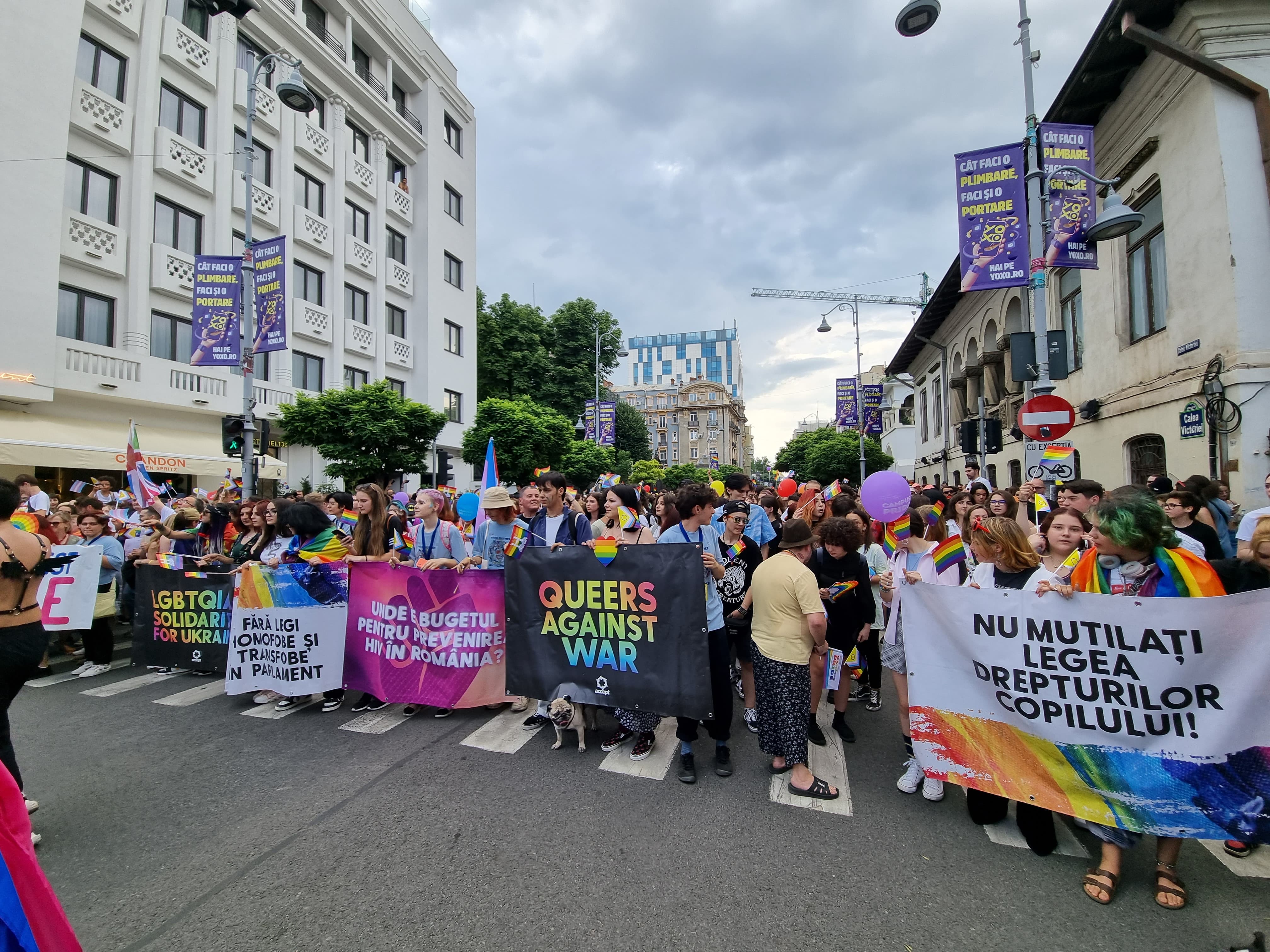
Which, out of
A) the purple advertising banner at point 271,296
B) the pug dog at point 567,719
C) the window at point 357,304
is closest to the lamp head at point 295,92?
the purple advertising banner at point 271,296

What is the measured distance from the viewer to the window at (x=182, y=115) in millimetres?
17750

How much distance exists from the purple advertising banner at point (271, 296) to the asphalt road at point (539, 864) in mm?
9900

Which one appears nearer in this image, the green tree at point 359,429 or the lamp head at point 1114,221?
the lamp head at point 1114,221

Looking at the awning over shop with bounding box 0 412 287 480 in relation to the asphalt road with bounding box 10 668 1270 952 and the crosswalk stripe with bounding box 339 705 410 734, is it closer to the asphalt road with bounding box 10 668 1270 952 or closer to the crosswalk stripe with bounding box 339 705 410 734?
the crosswalk stripe with bounding box 339 705 410 734

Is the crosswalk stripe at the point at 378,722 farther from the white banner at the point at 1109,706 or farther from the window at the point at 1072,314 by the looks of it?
the window at the point at 1072,314

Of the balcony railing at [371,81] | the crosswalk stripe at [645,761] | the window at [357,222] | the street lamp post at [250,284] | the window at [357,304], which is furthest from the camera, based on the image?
the balcony railing at [371,81]

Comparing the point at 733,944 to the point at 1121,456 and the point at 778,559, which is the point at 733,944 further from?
the point at 1121,456

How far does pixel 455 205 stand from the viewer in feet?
101

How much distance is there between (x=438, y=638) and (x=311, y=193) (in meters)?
24.5

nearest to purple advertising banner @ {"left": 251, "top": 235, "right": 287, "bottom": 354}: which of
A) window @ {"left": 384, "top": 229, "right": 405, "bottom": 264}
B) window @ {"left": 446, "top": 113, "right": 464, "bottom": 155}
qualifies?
window @ {"left": 384, "top": 229, "right": 405, "bottom": 264}

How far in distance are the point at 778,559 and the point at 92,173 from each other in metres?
21.7

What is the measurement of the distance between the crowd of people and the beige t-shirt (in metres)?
0.01

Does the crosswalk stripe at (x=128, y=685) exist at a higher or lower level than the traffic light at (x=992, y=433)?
lower

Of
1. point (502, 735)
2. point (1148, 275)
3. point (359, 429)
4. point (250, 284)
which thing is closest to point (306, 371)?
point (359, 429)
